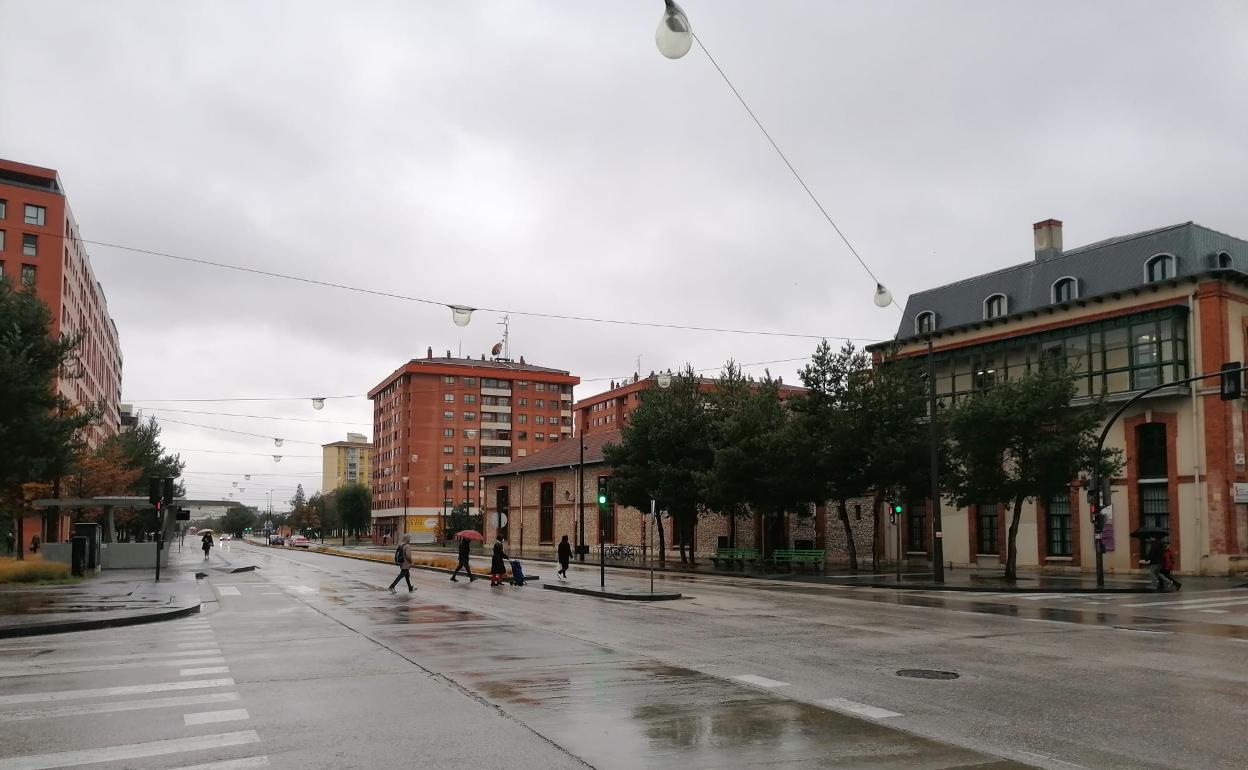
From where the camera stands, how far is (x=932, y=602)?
23344mm

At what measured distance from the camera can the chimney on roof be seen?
1756 inches

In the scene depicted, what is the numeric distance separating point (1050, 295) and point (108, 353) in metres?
112

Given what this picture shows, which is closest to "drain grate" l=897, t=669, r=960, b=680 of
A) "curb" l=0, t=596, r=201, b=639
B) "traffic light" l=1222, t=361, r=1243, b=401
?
"curb" l=0, t=596, r=201, b=639

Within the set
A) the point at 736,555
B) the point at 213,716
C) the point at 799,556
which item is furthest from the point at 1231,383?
the point at 213,716

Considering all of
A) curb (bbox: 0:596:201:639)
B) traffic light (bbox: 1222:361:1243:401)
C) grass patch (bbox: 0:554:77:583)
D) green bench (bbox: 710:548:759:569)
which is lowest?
green bench (bbox: 710:548:759:569)

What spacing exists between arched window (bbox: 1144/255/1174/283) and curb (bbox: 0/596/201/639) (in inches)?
1391

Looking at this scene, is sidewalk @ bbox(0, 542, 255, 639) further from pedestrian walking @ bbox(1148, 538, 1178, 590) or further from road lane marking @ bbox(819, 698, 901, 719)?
pedestrian walking @ bbox(1148, 538, 1178, 590)

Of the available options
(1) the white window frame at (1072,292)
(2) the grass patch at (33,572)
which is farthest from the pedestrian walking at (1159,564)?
(2) the grass patch at (33,572)

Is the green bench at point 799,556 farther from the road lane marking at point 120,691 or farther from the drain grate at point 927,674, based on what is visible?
the road lane marking at point 120,691

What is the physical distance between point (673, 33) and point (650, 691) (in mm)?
7686

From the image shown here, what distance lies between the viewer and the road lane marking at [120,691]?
30.9ft

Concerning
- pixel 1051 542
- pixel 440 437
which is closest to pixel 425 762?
pixel 1051 542

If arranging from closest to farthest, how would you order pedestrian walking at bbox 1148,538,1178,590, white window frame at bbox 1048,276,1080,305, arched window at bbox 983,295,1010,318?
pedestrian walking at bbox 1148,538,1178,590 < white window frame at bbox 1048,276,1080,305 < arched window at bbox 983,295,1010,318

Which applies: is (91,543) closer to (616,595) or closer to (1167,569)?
(616,595)
